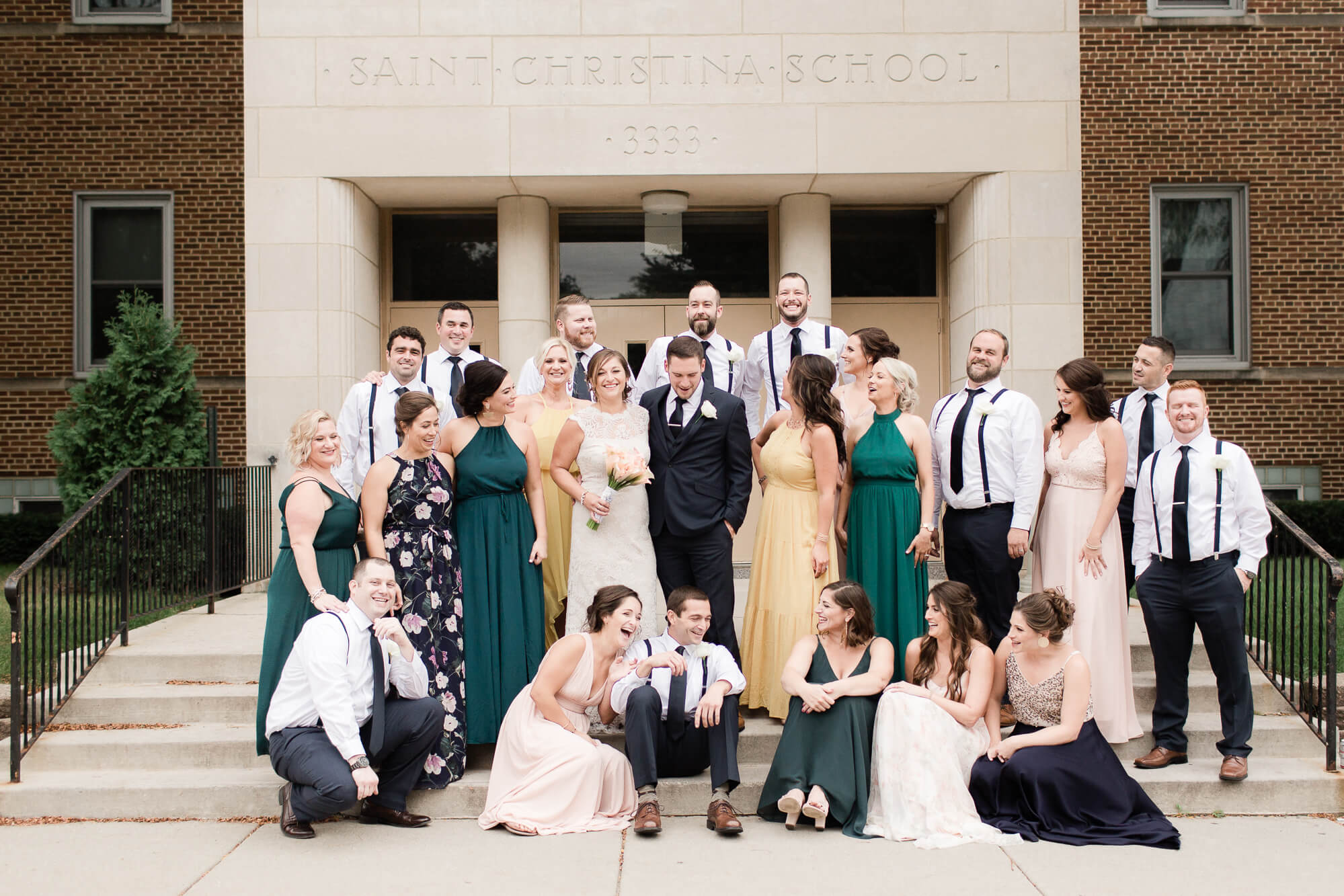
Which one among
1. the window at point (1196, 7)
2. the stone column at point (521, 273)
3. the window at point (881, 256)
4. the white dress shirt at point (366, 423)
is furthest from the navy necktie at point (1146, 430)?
the window at point (1196, 7)

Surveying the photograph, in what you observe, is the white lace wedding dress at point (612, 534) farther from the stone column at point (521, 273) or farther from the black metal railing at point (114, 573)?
the stone column at point (521, 273)

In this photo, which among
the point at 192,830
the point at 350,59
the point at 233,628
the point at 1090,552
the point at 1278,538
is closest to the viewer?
the point at 192,830

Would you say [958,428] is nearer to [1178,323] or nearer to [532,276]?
[532,276]

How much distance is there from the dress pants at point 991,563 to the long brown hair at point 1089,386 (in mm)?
708

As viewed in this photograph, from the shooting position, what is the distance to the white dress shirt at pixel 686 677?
18.7 feet

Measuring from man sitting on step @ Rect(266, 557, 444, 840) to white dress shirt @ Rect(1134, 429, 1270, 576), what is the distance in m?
4.01

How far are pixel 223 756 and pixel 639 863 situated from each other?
2765 millimetres

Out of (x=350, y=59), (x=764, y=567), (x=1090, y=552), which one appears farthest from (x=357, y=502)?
(x=350, y=59)

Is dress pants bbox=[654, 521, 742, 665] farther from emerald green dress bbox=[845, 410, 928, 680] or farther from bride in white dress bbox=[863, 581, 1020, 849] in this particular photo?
bride in white dress bbox=[863, 581, 1020, 849]

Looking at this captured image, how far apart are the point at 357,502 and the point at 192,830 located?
1.87 metres

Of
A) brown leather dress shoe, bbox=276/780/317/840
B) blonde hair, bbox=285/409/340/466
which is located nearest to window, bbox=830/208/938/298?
blonde hair, bbox=285/409/340/466

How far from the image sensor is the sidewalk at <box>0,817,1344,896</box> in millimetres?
4746

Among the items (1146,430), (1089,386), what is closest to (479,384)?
(1089,386)

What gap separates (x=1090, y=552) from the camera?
20.1 ft
